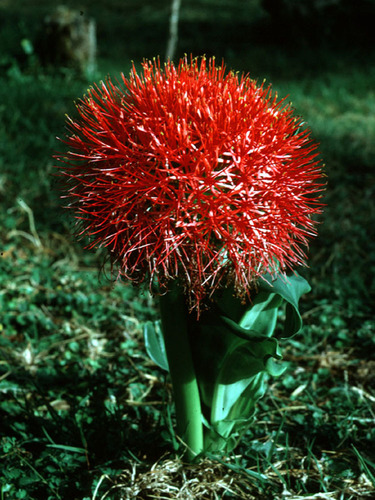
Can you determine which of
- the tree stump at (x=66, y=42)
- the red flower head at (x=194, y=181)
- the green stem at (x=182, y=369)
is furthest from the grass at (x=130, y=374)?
the tree stump at (x=66, y=42)

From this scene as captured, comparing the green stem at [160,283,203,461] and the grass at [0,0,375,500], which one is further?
the grass at [0,0,375,500]

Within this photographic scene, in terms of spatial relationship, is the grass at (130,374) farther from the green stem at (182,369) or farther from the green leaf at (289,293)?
the green leaf at (289,293)

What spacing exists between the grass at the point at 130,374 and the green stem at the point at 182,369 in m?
0.10

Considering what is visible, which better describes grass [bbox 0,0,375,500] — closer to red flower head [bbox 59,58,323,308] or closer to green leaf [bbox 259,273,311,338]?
green leaf [bbox 259,273,311,338]

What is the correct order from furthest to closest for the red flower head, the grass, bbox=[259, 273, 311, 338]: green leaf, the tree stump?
the tree stump, the grass, bbox=[259, 273, 311, 338]: green leaf, the red flower head

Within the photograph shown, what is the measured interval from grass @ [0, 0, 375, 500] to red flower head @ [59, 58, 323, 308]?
1.82 ft

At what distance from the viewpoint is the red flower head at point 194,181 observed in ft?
3.25

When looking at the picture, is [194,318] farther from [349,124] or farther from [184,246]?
[349,124]

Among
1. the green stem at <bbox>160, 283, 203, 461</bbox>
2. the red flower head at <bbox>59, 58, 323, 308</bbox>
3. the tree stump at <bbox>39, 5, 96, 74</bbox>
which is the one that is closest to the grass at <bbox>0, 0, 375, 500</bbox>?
the green stem at <bbox>160, 283, 203, 461</bbox>

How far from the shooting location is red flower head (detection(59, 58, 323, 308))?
99 cm

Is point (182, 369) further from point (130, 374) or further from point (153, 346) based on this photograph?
point (130, 374)

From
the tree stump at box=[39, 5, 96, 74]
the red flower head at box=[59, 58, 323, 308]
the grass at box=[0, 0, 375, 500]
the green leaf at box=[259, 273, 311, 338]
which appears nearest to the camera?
the red flower head at box=[59, 58, 323, 308]

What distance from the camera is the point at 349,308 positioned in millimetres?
2195

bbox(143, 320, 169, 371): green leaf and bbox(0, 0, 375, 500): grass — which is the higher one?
bbox(143, 320, 169, 371): green leaf
